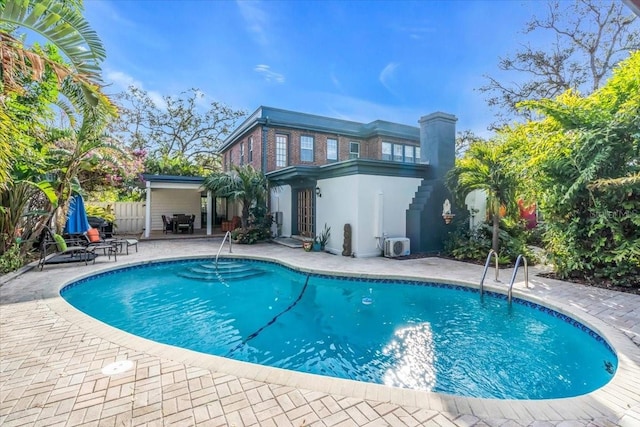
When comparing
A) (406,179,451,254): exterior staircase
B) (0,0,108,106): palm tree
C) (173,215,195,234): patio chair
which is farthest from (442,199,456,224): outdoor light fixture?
(173,215,195,234): patio chair

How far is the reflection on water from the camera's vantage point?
3.81 metres

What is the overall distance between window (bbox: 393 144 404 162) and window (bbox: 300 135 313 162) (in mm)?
5652

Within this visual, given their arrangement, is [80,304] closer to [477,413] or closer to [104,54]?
[104,54]

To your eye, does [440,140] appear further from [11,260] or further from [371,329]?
[11,260]

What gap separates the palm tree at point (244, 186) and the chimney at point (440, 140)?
7.29 m

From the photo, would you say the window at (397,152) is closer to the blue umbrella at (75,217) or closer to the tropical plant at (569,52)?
A: the tropical plant at (569,52)

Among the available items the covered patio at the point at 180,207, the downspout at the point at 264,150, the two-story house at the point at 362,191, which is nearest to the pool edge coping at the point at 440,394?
the two-story house at the point at 362,191

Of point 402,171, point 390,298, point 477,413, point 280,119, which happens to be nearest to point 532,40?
point 402,171

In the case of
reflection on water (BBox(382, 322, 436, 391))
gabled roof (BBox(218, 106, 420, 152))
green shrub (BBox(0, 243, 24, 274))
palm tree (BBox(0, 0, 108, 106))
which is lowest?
reflection on water (BBox(382, 322, 436, 391))

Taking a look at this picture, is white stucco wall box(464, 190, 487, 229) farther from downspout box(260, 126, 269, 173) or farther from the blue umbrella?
the blue umbrella

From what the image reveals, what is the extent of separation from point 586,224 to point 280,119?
530 inches

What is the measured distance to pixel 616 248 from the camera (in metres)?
6.75

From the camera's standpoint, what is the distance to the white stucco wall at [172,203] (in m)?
19.0

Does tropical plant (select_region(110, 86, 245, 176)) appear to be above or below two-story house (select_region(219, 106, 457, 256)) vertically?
above
